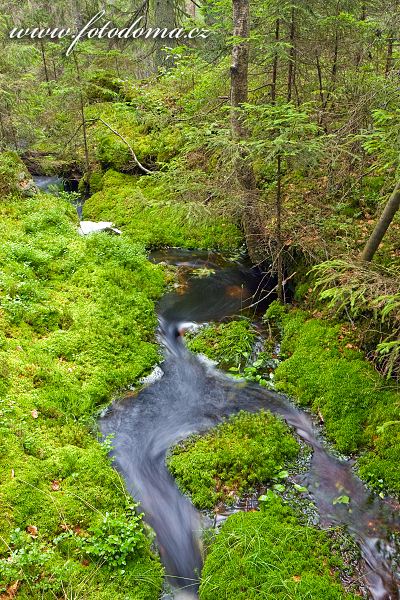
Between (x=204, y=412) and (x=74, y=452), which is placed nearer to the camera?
(x=74, y=452)

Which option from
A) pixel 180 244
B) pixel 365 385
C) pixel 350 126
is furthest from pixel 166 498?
pixel 180 244

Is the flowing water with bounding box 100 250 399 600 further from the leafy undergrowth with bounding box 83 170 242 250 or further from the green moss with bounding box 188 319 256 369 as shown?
the leafy undergrowth with bounding box 83 170 242 250

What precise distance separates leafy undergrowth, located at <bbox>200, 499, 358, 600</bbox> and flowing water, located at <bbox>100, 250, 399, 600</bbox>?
307 millimetres

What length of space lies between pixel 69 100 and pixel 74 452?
13.9 meters

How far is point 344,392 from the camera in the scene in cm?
628

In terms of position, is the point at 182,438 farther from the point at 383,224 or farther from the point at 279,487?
the point at 383,224

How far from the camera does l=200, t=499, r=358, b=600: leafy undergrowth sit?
4094 millimetres

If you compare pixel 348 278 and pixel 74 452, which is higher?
pixel 348 278

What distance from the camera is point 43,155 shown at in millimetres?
17109

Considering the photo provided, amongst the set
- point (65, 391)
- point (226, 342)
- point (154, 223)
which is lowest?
point (226, 342)

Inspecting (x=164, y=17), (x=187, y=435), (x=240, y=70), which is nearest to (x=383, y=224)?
(x=187, y=435)

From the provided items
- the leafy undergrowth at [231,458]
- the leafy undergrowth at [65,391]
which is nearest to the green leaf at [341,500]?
the leafy undergrowth at [231,458]

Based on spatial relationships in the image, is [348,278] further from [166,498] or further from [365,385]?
[166,498]

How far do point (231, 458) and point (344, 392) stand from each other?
6.67ft
